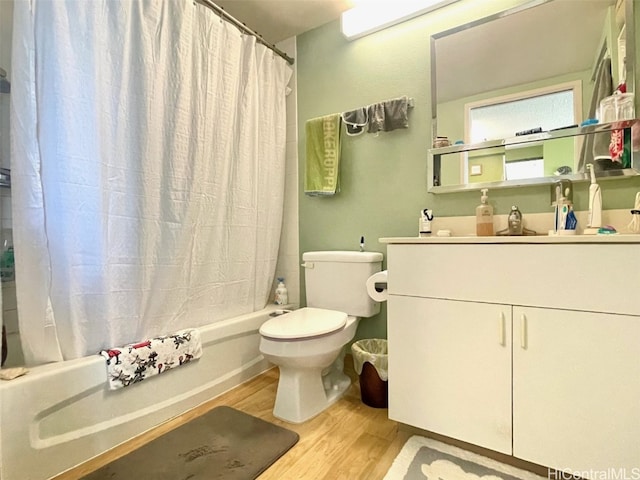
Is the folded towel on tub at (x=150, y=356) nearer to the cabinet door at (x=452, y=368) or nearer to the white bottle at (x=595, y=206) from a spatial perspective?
the cabinet door at (x=452, y=368)

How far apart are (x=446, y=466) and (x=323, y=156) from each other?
5.35 feet

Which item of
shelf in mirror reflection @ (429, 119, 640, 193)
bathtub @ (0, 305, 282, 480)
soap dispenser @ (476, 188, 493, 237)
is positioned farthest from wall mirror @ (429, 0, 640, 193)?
bathtub @ (0, 305, 282, 480)

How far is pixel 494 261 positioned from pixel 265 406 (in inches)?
48.3

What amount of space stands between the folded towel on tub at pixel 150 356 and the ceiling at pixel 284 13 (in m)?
1.86

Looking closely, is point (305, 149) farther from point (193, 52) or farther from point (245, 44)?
point (193, 52)

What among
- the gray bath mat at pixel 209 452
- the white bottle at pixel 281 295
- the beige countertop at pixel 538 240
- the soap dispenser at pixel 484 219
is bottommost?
the gray bath mat at pixel 209 452

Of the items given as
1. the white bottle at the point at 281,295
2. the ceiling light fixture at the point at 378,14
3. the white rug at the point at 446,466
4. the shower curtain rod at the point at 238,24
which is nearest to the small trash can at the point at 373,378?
the white rug at the point at 446,466

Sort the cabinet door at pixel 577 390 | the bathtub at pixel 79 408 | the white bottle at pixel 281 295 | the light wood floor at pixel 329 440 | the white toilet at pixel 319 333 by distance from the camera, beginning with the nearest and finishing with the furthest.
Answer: the cabinet door at pixel 577 390, the bathtub at pixel 79 408, the light wood floor at pixel 329 440, the white toilet at pixel 319 333, the white bottle at pixel 281 295

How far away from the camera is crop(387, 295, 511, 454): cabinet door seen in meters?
1.10

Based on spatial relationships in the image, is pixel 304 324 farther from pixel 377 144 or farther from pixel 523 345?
pixel 377 144

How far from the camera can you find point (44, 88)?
1120 mm

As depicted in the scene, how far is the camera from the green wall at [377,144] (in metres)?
1.67

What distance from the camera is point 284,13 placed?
198 cm

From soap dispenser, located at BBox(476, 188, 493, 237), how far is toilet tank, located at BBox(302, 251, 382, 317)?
1.69 feet
